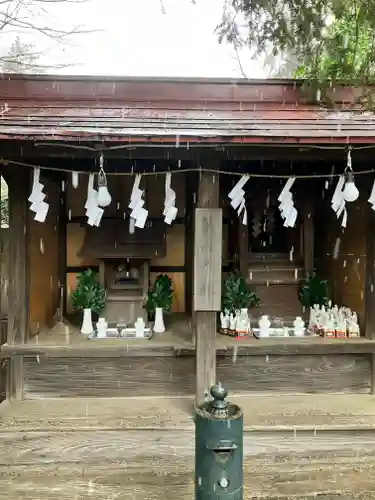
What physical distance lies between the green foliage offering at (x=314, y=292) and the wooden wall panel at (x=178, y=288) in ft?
5.53

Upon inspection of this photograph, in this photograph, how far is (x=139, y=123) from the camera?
4.90 meters

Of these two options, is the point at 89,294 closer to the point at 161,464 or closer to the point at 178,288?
the point at 178,288

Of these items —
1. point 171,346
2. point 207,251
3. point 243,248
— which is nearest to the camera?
point 207,251

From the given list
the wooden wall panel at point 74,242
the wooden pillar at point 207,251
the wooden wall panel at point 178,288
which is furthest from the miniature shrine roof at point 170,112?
the wooden wall panel at point 178,288

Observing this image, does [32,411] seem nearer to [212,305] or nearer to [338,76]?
[212,305]

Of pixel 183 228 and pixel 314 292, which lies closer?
pixel 314 292

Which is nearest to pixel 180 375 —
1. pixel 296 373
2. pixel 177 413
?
pixel 177 413

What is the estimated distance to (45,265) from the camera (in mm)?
5973

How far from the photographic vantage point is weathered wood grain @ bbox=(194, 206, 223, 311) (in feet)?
15.8

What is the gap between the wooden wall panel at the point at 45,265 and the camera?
18.4ft

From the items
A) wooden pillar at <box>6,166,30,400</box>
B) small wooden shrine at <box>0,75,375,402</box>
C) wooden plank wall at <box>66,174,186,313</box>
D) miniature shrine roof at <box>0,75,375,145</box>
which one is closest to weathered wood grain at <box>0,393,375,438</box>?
small wooden shrine at <box>0,75,375,402</box>

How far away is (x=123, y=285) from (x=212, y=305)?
5.58 ft

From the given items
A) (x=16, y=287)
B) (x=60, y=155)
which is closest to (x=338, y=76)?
(x=60, y=155)

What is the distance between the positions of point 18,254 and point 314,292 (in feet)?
11.9
